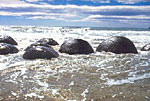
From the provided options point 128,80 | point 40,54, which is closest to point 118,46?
point 40,54

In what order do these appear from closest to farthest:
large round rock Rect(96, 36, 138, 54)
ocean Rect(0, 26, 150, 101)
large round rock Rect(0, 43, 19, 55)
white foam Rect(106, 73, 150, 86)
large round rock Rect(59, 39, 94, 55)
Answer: ocean Rect(0, 26, 150, 101) < white foam Rect(106, 73, 150, 86) < large round rock Rect(0, 43, 19, 55) < large round rock Rect(59, 39, 94, 55) < large round rock Rect(96, 36, 138, 54)

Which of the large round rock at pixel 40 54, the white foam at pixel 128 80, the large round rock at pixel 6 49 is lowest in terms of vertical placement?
the large round rock at pixel 6 49

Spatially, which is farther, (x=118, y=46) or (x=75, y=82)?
(x=118, y=46)

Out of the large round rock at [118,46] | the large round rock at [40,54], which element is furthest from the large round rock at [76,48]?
the large round rock at [40,54]

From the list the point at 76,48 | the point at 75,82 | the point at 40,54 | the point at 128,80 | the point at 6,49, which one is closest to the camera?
the point at 75,82

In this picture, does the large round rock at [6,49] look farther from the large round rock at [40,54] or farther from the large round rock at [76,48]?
the large round rock at [76,48]

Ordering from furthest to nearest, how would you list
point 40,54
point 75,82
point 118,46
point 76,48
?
point 118,46
point 76,48
point 40,54
point 75,82

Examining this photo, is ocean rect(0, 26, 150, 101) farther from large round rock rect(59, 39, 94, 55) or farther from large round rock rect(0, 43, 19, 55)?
large round rock rect(59, 39, 94, 55)

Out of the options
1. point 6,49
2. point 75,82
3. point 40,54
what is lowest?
point 6,49

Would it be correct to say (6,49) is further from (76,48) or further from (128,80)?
(128,80)

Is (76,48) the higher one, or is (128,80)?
(128,80)

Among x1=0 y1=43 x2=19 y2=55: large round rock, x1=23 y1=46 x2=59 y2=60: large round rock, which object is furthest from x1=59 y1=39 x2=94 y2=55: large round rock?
x1=0 y1=43 x2=19 y2=55: large round rock

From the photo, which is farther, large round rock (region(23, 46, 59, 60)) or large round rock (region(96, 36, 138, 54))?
large round rock (region(96, 36, 138, 54))

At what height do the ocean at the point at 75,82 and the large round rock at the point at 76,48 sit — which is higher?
the ocean at the point at 75,82
